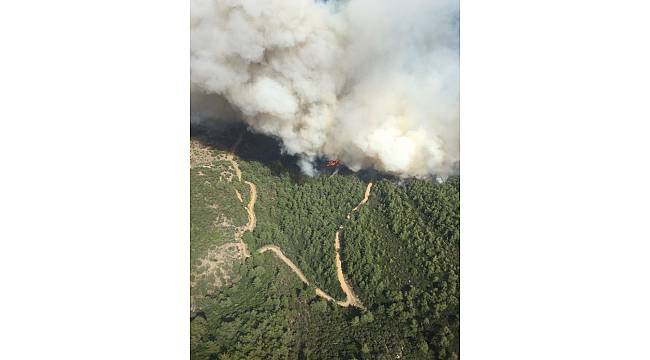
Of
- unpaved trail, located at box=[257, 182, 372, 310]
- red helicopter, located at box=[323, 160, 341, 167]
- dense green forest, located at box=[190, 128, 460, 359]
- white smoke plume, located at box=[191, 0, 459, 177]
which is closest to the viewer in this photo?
white smoke plume, located at box=[191, 0, 459, 177]

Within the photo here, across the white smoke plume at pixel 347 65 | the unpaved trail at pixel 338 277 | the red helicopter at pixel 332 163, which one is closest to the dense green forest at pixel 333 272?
the unpaved trail at pixel 338 277

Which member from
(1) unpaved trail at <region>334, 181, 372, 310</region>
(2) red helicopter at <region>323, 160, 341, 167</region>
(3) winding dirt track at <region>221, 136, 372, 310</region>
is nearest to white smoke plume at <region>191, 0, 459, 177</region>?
(2) red helicopter at <region>323, 160, 341, 167</region>

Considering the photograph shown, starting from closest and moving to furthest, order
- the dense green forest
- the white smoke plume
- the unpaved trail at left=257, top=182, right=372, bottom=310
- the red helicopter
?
the white smoke plume → the dense green forest → the unpaved trail at left=257, top=182, right=372, bottom=310 → the red helicopter

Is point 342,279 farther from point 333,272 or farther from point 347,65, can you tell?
point 347,65

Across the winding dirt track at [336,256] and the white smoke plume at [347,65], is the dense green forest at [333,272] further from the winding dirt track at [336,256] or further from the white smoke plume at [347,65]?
the white smoke plume at [347,65]

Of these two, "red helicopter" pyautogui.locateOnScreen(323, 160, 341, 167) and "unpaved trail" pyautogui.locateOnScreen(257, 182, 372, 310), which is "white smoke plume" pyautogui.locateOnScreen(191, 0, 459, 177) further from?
"unpaved trail" pyautogui.locateOnScreen(257, 182, 372, 310)

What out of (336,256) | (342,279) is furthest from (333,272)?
(336,256)
